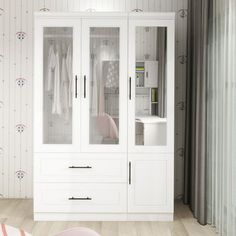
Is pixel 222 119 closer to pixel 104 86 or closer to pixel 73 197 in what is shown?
pixel 104 86

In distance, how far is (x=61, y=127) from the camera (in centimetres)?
378

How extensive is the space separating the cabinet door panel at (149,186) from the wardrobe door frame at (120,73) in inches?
9.8

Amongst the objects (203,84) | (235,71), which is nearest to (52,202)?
(203,84)

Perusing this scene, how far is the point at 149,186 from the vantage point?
3.81m

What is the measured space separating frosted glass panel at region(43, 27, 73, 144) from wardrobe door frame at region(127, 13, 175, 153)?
0.60 m

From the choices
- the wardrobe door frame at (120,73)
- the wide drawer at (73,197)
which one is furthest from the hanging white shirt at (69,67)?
the wide drawer at (73,197)

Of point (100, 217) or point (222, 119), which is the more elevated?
A: point (222, 119)

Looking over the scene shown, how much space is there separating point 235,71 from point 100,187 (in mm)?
1702

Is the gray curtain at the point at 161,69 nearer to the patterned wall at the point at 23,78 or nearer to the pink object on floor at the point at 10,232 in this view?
the patterned wall at the point at 23,78

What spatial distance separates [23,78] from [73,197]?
1.60m

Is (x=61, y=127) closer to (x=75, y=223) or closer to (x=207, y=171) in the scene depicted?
(x=75, y=223)

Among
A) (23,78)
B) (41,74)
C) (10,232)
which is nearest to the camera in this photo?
(10,232)

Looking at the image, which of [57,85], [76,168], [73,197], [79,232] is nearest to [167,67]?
[57,85]

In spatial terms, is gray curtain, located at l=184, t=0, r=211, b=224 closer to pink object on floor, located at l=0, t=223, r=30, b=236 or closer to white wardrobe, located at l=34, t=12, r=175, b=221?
white wardrobe, located at l=34, t=12, r=175, b=221
